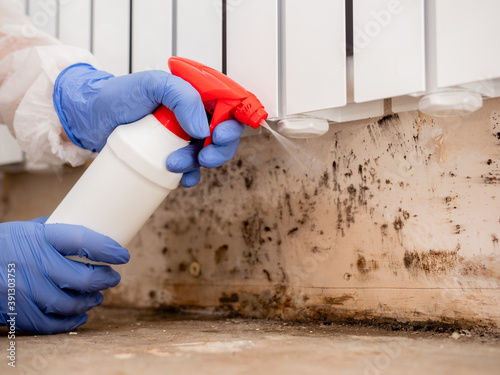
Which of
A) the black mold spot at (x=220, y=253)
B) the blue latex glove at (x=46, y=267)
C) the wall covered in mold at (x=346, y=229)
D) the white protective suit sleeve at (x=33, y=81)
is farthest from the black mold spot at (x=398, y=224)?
the white protective suit sleeve at (x=33, y=81)

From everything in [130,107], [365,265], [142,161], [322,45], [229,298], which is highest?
[322,45]

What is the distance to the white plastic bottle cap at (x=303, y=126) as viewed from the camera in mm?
918

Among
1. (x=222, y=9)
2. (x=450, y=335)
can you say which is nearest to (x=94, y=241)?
(x=222, y=9)

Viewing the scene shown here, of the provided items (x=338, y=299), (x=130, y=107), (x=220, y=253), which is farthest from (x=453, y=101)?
(x=220, y=253)

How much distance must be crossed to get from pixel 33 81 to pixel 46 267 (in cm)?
49

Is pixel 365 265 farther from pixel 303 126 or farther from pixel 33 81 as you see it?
pixel 33 81

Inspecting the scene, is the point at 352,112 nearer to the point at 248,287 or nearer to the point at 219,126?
→ the point at 219,126

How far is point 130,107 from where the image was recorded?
92 cm

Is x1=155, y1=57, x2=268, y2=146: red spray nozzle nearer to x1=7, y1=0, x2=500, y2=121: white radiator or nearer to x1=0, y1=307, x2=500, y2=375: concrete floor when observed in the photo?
x1=7, y1=0, x2=500, y2=121: white radiator

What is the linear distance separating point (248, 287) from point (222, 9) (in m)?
0.65

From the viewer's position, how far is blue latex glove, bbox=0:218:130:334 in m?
0.90

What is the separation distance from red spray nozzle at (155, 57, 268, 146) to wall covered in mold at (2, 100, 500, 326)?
0.83ft

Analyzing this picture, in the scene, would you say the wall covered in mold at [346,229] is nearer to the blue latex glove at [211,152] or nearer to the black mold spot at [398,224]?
the black mold spot at [398,224]

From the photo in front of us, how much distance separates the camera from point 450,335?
0.83m
